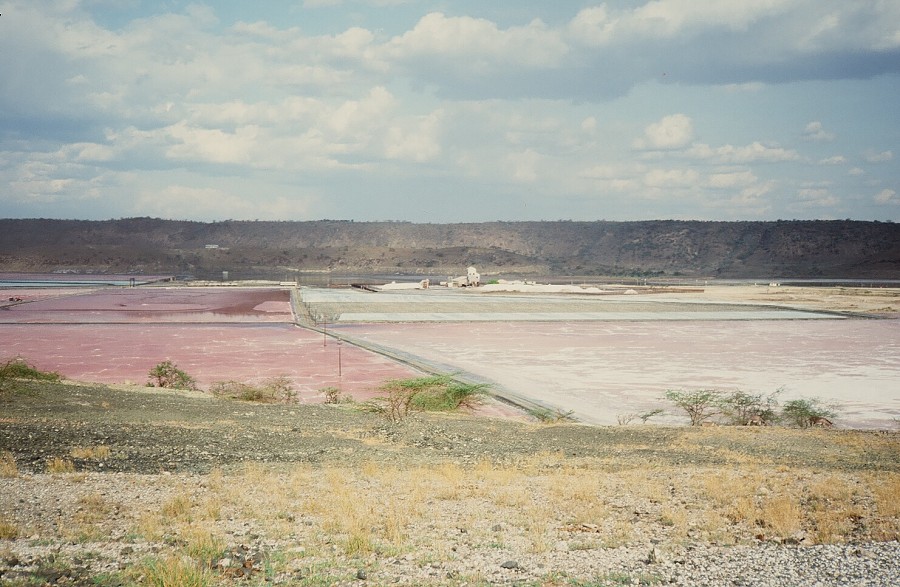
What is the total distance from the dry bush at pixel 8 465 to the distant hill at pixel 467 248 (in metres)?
92.1

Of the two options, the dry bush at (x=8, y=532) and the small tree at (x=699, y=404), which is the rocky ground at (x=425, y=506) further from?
the small tree at (x=699, y=404)

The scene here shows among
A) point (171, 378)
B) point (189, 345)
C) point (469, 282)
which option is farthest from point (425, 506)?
point (469, 282)

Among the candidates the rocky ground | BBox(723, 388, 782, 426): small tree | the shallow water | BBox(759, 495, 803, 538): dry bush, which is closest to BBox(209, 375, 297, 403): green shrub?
the rocky ground

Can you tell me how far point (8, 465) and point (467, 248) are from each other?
135 m

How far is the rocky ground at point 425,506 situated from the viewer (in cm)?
677

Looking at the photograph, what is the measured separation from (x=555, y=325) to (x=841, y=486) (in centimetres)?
3369

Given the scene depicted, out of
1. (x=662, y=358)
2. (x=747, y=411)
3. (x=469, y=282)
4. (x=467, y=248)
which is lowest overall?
(x=662, y=358)

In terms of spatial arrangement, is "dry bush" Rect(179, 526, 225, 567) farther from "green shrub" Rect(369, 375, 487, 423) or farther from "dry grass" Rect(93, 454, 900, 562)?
"green shrub" Rect(369, 375, 487, 423)

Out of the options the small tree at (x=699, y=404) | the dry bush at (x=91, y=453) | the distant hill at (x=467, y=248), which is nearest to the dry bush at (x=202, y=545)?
the dry bush at (x=91, y=453)

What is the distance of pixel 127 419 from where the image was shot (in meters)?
14.2

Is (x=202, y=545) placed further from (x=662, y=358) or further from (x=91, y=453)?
(x=662, y=358)

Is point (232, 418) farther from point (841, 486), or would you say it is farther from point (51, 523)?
point (841, 486)

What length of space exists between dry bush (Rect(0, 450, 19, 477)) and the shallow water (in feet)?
40.7

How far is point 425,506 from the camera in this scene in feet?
29.2
